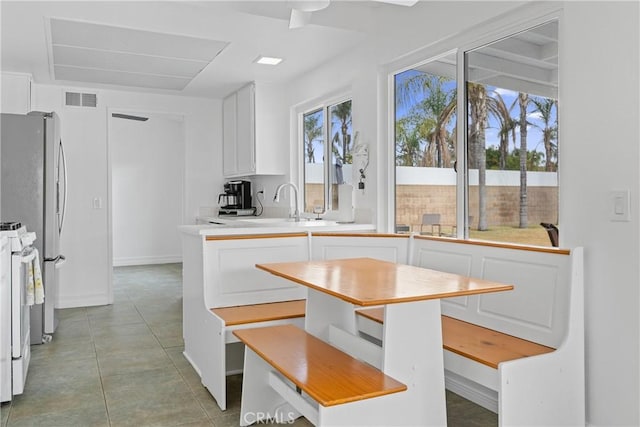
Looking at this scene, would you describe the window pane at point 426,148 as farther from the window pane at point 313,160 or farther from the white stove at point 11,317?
the white stove at point 11,317

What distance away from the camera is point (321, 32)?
3822 mm

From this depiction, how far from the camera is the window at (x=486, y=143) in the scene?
263 centimetres

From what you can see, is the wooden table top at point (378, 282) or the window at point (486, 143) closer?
the wooden table top at point (378, 282)

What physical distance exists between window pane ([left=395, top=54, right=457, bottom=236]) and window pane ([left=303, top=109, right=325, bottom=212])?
4.42ft

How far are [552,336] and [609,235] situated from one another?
0.50 metres

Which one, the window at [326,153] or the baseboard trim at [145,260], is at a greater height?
the window at [326,153]

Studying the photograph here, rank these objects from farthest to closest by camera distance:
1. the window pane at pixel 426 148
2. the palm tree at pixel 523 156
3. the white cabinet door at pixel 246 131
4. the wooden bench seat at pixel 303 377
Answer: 1. the white cabinet door at pixel 246 131
2. the window pane at pixel 426 148
3. the palm tree at pixel 523 156
4. the wooden bench seat at pixel 303 377

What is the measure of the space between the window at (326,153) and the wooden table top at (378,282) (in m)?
1.96

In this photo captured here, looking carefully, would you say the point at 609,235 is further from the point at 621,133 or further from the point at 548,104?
the point at 548,104

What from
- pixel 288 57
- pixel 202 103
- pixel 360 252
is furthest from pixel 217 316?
pixel 202 103

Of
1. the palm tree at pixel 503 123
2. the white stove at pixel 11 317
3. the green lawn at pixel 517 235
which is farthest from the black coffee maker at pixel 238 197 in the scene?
the palm tree at pixel 503 123

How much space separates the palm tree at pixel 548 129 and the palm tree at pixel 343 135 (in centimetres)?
208

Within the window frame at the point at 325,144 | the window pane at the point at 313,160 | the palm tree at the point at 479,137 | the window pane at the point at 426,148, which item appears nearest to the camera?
the palm tree at the point at 479,137

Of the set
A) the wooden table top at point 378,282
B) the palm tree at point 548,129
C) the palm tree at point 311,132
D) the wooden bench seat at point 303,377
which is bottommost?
the wooden bench seat at point 303,377
